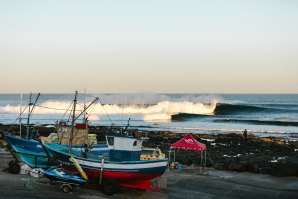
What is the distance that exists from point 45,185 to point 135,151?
5.11 meters

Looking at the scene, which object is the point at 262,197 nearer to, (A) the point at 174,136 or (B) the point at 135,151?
(B) the point at 135,151

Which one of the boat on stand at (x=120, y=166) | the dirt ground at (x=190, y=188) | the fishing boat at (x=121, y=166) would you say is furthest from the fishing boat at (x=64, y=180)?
the fishing boat at (x=121, y=166)

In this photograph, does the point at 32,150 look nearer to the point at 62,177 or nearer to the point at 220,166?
the point at 62,177

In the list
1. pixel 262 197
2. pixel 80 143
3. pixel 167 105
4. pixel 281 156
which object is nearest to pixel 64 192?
pixel 80 143

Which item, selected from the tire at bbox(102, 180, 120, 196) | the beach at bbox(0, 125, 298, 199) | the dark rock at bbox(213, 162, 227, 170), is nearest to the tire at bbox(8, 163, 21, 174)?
the beach at bbox(0, 125, 298, 199)

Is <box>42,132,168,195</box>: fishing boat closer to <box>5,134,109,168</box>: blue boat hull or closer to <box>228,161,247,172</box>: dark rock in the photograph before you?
<box>5,134,109,168</box>: blue boat hull

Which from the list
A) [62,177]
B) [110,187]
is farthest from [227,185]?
[62,177]

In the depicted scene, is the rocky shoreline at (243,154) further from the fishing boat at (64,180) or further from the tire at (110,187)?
the fishing boat at (64,180)

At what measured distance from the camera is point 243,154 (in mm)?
34656

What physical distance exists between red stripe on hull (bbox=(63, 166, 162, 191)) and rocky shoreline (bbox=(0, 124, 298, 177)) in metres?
8.13

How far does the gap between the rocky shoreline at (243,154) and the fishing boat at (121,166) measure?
8.19 metres

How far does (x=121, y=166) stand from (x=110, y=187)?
1.29 m

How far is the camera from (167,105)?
106m

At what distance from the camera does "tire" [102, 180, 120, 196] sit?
19109 millimetres
